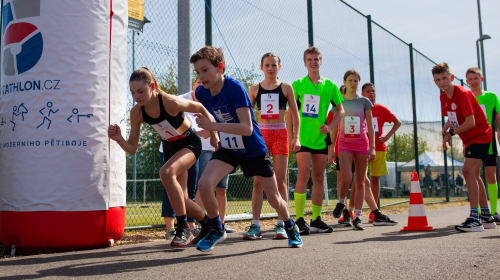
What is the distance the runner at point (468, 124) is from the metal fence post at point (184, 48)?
124 inches

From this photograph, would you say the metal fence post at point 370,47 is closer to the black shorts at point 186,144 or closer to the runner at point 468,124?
the runner at point 468,124

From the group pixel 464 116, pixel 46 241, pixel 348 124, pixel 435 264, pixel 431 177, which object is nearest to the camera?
pixel 435 264

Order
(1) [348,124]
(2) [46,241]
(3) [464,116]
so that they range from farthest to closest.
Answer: (1) [348,124] < (3) [464,116] < (2) [46,241]

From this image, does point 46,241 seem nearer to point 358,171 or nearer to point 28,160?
point 28,160

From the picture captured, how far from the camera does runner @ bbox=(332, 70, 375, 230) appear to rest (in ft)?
19.2

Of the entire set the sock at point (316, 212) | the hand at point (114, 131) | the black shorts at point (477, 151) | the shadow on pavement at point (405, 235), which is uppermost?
the hand at point (114, 131)

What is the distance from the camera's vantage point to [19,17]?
4141 millimetres

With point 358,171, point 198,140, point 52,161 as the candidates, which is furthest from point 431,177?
point 52,161

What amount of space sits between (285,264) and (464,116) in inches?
141

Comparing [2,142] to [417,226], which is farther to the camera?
[417,226]

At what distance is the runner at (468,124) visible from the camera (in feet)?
17.7

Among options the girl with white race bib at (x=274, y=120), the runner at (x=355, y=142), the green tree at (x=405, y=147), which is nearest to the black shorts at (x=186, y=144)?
the girl with white race bib at (x=274, y=120)

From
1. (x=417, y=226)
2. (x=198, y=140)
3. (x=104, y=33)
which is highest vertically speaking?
(x=104, y=33)

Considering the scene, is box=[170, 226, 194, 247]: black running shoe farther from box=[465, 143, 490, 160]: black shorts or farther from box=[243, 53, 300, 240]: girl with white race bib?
box=[465, 143, 490, 160]: black shorts
